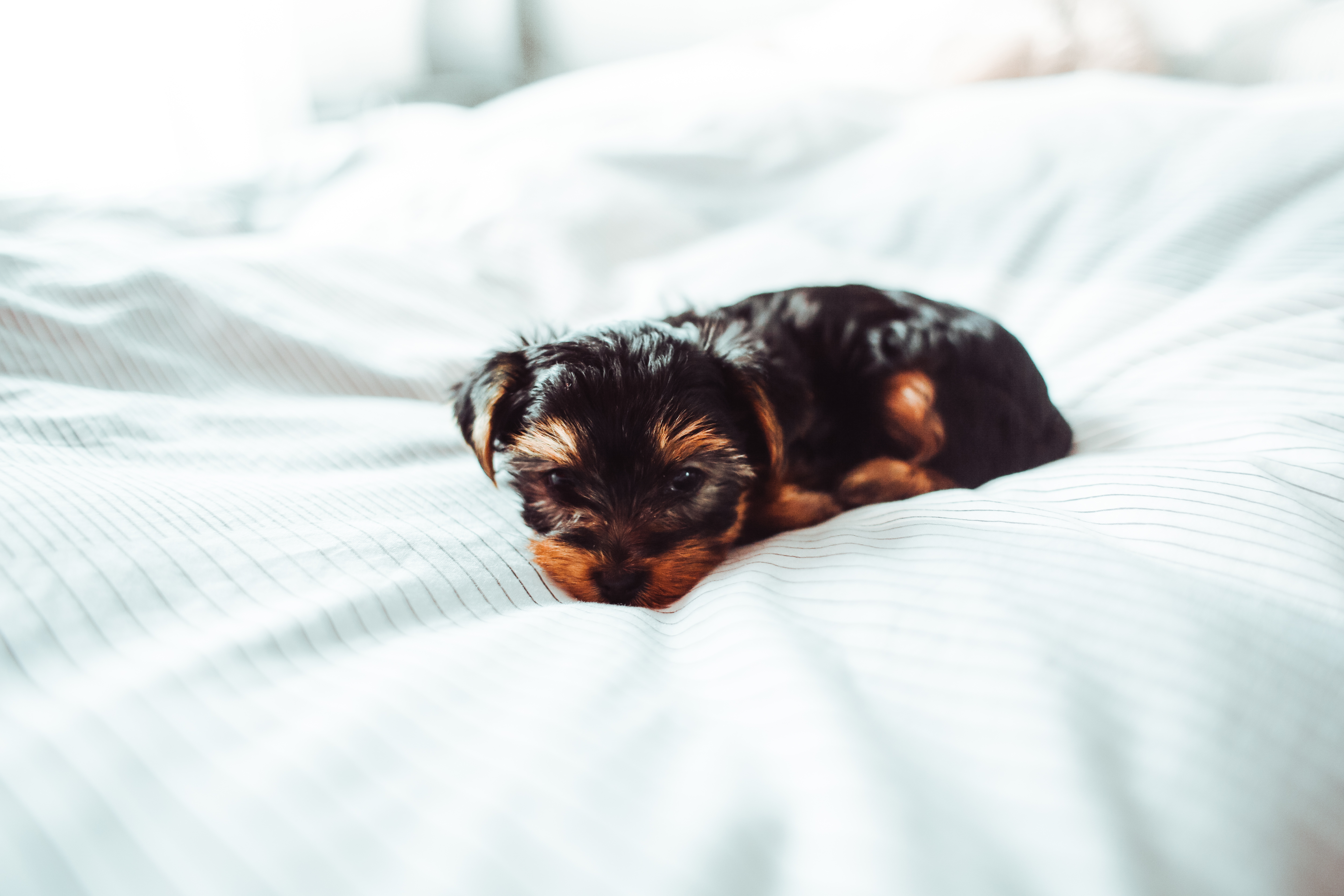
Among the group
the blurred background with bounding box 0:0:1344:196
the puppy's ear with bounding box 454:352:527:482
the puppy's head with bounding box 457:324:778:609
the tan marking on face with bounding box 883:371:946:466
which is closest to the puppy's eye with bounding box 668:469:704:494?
the puppy's head with bounding box 457:324:778:609

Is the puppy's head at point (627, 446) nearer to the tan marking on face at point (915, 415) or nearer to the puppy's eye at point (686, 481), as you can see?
the puppy's eye at point (686, 481)

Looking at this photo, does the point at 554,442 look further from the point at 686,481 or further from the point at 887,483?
the point at 887,483

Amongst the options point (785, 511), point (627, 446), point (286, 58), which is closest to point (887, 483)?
point (785, 511)

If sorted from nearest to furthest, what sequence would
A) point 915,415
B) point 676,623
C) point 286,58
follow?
point 676,623 < point 915,415 < point 286,58

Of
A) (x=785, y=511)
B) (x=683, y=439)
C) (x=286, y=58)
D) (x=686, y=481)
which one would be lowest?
(x=785, y=511)

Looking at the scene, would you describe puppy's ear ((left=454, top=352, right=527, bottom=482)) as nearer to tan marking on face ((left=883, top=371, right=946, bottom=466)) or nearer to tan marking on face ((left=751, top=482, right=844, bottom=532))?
tan marking on face ((left=751, top=482, right=844, bottom=532))

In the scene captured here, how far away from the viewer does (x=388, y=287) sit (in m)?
2.50

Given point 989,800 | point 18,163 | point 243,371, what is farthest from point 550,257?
point 18,163

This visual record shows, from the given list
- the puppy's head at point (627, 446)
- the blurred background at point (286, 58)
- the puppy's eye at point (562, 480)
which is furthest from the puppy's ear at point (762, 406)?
the blurred background at point (286, 58)

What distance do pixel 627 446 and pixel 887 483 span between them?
30.1 inches

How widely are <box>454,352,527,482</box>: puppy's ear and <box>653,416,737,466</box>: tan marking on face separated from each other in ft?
1.23

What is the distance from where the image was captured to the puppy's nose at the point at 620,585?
4.66 ft

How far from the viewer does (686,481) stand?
5.41 feet

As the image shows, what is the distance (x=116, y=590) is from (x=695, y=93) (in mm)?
3169
